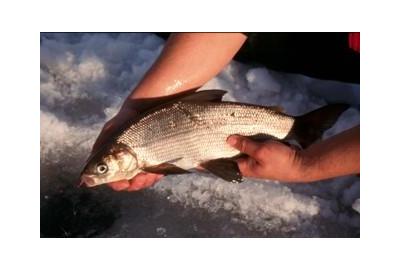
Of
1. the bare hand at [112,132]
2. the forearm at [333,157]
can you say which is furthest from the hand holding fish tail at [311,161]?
the bare hand at [112,132]

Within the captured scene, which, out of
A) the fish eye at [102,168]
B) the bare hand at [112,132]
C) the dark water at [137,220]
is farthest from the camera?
the dark water at [137,220]

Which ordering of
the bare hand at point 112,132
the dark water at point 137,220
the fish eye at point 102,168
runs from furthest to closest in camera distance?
1. the dark water at point 137,220
2. the bare hand at point 112,132
3. the fish eye at point 102,168

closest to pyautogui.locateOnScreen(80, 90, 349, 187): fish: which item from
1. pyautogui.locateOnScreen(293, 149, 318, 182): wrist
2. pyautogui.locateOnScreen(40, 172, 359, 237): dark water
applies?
pyautogui.locateOnScreen(293, 149, 318, 182): wrist

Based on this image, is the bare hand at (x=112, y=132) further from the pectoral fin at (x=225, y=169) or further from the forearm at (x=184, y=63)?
the pectoral fin at (x=225, y=169)

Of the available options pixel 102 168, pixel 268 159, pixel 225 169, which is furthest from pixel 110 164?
pixel 268 159

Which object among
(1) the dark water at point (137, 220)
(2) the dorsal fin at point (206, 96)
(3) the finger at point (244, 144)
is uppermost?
(2) the dorsal fin at point (206, 96)

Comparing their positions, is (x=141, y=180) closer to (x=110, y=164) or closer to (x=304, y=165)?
(x=110, y=164)

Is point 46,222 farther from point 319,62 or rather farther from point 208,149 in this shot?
point 319,62
